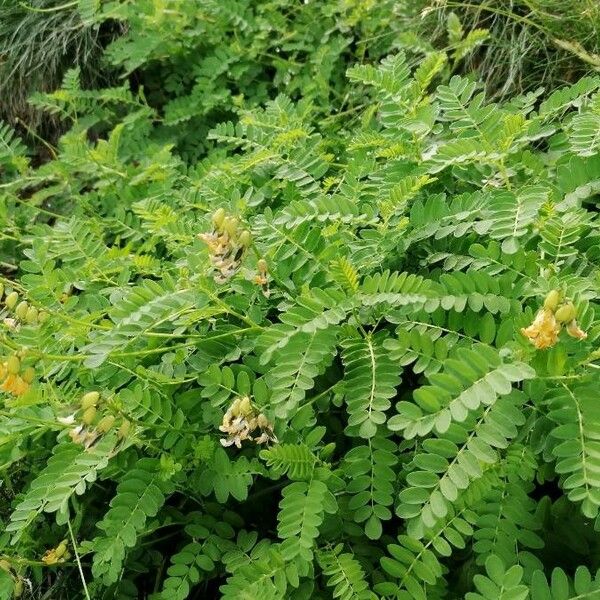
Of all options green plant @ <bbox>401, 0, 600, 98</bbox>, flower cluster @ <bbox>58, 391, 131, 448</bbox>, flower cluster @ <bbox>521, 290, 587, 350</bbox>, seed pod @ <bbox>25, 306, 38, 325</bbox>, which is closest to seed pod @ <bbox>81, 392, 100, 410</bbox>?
flower cluster @ <bbox>58, 391, 131, 448</bbox>

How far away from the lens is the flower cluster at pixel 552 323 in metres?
0.83

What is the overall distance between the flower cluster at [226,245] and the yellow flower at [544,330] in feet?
1.24

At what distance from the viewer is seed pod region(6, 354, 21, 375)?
93 centimetres

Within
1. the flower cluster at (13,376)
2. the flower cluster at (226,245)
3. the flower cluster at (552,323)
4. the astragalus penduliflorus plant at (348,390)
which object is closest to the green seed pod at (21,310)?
the astragalus penduliflorus plant at (348,390)

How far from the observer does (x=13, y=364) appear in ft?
3.06

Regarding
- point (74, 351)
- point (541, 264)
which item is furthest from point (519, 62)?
point (74, 351)

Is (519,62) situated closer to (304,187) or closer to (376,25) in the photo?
(376,25)

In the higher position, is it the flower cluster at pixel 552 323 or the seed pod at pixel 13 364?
the flower cluster at pixel 552 323

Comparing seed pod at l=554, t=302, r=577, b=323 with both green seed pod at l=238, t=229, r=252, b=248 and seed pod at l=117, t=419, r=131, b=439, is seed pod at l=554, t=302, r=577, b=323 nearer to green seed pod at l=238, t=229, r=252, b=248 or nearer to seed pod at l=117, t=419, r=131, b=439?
green seed pod at l=238, t=229, r=252, b=248

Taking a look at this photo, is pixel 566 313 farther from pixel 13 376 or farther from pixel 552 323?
pixel 13 376

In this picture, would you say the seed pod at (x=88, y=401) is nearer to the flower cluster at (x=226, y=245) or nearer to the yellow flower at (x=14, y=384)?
the yellow flower at (x=14, y=384)

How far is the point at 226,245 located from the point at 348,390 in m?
0.25

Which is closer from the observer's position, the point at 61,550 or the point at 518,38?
the point at 61,550

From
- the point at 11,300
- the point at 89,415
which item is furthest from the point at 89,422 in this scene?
the point at 11,300
